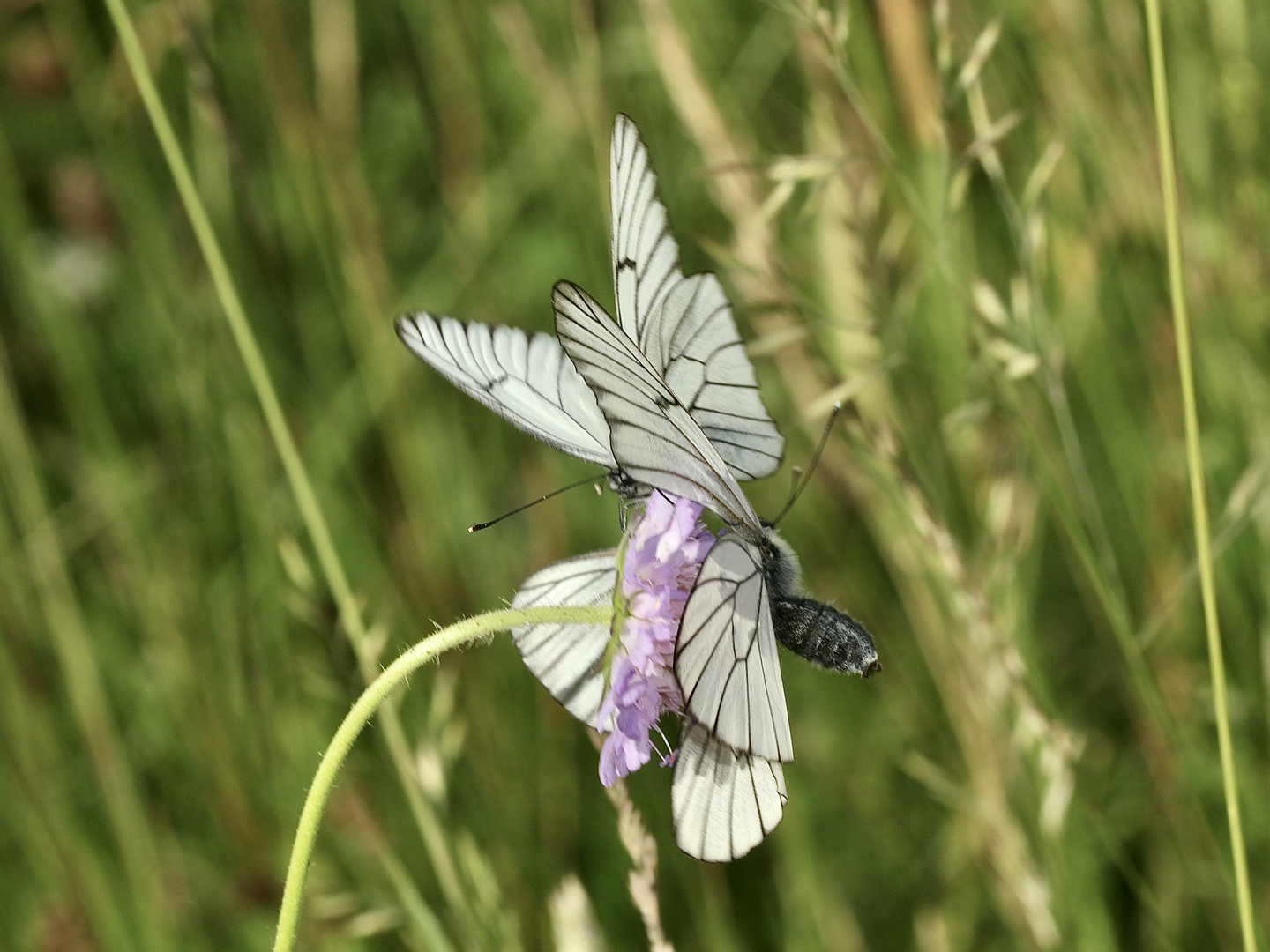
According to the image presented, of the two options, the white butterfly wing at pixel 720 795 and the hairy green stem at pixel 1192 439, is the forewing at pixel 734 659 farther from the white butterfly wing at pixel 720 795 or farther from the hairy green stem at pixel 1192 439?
the hairy green stem at pixel 1192 439

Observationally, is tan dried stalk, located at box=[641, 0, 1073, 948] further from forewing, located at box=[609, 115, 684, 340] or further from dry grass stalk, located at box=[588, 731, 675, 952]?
dry grass stalk, located at box=[588, 731, 675, 952]

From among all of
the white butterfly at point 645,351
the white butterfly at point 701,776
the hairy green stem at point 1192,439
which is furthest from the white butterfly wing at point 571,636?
the hairy green stem at point 1192,439

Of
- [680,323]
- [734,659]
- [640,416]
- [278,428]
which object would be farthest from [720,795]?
[278,428]

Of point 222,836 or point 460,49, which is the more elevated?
point 460,49

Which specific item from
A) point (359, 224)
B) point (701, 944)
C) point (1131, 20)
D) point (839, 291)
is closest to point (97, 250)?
point (359, 224)

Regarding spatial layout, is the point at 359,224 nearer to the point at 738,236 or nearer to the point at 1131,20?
the point at 738,236

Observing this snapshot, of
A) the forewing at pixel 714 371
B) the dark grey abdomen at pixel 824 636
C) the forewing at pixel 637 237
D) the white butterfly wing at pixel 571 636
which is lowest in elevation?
the dark grey abdomen at pixel 824 636

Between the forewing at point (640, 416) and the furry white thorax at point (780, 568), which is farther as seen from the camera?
the furry white thorax at point (780, 568)
